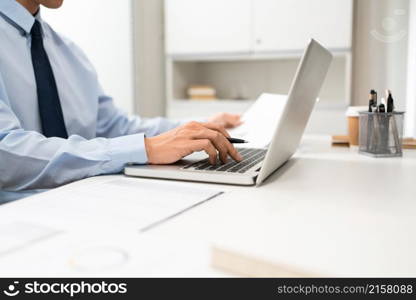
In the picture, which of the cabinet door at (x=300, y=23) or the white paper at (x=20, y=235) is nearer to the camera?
the white paper at (x=20, y=235)

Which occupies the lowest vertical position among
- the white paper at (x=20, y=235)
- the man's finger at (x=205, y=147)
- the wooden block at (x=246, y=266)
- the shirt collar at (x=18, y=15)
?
the white paper at (x=20, y=235)

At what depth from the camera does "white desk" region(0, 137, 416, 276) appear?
49cm

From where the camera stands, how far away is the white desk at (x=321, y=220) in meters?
0.49

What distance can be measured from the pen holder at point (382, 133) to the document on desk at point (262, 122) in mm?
247

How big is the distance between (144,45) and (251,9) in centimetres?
79

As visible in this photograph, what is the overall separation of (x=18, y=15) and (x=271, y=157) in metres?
0.87

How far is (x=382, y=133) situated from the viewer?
1.21m

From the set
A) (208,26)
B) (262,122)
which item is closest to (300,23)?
(208,26)

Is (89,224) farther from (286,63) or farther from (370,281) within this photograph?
(286,63)

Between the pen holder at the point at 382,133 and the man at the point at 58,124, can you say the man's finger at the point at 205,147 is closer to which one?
the man at the point at 58,124

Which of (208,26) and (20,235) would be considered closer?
(20,235)

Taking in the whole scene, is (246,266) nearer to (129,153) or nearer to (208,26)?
(129,153)

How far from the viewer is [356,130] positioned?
138 centimetres

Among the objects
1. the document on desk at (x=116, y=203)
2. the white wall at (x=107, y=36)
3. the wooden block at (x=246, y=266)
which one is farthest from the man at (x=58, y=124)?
the white wall at (x=107, y=36)
